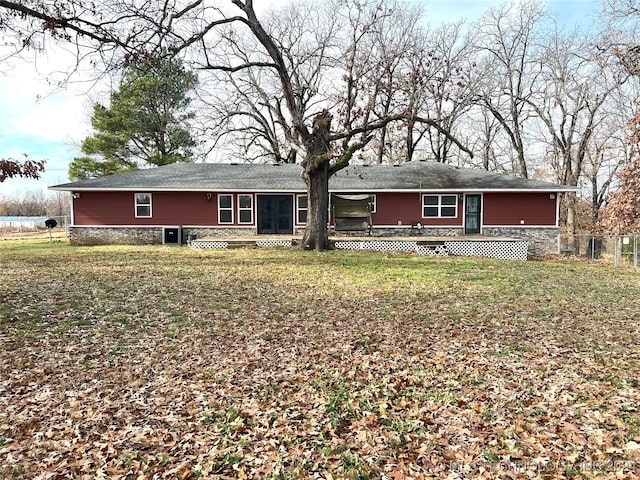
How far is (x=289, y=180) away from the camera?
18.6m

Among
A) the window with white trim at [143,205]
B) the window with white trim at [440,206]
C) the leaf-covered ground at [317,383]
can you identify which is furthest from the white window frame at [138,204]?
the window with white trim at [440,206]

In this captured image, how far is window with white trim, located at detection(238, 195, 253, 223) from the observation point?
18.0 m

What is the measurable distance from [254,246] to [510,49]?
18930 mm

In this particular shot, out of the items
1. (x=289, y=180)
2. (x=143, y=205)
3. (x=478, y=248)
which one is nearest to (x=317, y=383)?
(x=478, y=248)

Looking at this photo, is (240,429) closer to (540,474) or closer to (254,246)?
(540,474)

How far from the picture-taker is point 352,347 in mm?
4633

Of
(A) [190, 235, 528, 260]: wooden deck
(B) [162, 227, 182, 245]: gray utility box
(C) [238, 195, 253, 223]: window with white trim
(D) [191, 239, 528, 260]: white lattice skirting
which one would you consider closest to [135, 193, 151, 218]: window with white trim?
(B) [162, 227, 182, 245]: gray utility box

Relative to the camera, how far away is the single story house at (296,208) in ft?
57.4

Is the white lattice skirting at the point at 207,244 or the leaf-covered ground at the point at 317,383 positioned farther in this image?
the white lattice skirting at the point at 207,244

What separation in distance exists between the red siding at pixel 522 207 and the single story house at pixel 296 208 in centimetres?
4

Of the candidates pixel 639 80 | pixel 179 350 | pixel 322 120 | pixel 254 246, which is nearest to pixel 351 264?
pixel 322 120

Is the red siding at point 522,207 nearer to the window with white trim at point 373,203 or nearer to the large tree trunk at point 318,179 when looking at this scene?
the window with white trim at point 373,203

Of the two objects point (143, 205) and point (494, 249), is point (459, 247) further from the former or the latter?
point (143, 205)

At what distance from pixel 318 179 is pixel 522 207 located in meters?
9.67
